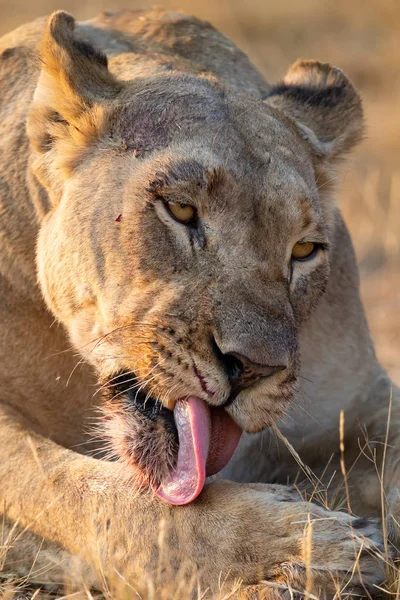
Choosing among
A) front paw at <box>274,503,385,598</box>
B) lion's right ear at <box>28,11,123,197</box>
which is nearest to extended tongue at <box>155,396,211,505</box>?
front paw at <box>274,503,385,598</box>

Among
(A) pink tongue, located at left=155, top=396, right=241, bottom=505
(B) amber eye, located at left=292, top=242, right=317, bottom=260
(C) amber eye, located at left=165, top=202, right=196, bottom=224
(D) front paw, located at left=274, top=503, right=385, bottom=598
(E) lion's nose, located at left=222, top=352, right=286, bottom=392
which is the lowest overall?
(D) front paw, located at left=274, top=503, right=385, bottom=598

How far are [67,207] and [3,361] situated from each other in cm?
63

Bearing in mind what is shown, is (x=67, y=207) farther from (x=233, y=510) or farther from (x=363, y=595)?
(x=363, y=595)

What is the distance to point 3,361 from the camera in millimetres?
3666

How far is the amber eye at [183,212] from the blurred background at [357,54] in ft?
15.8

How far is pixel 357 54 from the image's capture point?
46.6ft

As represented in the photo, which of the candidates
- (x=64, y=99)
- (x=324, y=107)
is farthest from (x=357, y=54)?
(x=64, y=99)

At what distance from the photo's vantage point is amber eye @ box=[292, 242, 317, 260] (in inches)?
131

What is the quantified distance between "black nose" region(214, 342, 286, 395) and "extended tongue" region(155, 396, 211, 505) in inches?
4.3

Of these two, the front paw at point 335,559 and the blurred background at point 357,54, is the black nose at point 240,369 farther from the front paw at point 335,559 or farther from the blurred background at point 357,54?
the blurred background at point 357,54

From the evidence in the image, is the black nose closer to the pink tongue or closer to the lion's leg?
the pink tongue

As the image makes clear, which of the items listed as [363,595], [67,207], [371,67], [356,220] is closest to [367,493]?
[363,595]

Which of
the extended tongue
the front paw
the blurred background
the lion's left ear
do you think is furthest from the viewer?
the blurred background

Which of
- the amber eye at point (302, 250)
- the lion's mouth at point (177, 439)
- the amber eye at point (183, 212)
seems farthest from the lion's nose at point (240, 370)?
the amber eye at point (302, 250)
